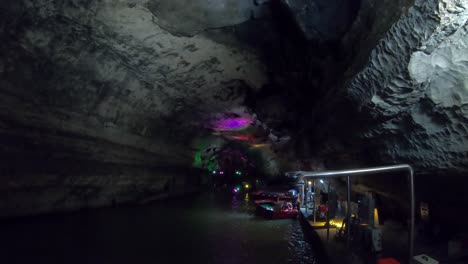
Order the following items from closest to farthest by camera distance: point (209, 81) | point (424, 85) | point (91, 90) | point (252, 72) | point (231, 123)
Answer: point (424, 85) < point (91, 90) < point (252, 72) < point (209, 81) < point (231, 123)

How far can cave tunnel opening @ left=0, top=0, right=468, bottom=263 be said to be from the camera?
5446mm

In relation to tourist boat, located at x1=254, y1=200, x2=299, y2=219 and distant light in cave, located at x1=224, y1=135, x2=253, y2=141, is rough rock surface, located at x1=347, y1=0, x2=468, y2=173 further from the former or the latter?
distant light in cave, located at x1=224, y1=135, x2=253, y2=141

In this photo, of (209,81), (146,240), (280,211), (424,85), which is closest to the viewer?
(424,85)

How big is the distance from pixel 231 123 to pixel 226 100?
14.6 ft

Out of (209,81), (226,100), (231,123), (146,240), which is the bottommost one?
(146,240)

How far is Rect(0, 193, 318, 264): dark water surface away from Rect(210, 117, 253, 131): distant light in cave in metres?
9.37

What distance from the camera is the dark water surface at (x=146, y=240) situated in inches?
270

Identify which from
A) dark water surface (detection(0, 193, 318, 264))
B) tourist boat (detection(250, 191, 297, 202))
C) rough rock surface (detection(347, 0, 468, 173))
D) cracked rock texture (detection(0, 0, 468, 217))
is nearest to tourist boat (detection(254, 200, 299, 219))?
dark water surface (detection(0, 193, 318, 264))

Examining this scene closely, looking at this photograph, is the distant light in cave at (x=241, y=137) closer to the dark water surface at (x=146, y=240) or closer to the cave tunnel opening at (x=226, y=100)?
the cave tunnel opening at (x=226, y=100)

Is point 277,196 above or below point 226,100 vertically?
below

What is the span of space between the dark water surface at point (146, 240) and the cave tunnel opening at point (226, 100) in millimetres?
70

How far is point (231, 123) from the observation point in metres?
21.1

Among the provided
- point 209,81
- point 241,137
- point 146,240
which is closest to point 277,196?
point 209,81

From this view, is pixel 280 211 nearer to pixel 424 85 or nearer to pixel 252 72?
pixel 252 72
